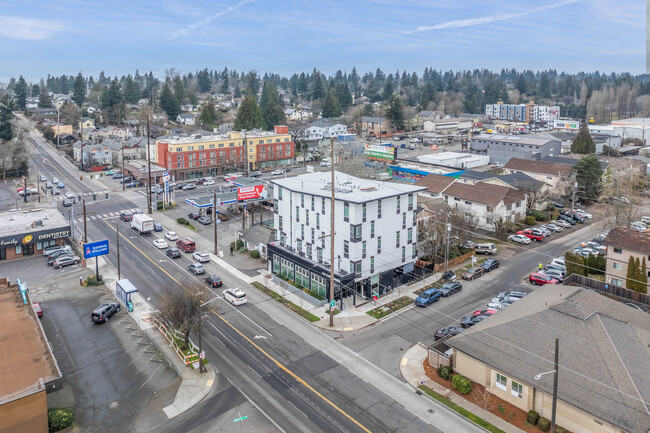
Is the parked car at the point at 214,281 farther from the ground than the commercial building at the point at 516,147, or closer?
closer

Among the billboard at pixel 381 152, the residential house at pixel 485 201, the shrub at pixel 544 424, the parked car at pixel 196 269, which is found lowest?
the shrub at pixel 544 424

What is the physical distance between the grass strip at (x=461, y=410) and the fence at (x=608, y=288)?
861 inches

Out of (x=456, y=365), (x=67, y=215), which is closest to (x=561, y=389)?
(x=456, y=365)

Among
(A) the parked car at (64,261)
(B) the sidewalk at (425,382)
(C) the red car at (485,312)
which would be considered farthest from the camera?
(A) the parked car at (64,261)

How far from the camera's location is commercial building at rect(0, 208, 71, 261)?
55.9 metres

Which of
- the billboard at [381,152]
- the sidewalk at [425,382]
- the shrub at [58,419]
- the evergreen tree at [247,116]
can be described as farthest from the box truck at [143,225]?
the evergreen tree at [247,116]

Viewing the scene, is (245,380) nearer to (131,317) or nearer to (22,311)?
(131,317)

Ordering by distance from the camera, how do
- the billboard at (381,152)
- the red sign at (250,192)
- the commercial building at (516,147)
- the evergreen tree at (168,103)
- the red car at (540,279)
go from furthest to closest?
the evergreen tree at (168,103)
the commercial building at (516,147)
the billboard at (381,152)
the red sign at (250,192)
the red car at (540,279)

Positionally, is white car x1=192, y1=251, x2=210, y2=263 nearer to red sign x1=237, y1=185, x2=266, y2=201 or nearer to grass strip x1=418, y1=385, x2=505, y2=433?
red sign x1=237, y1=185, x2=266, y2=201

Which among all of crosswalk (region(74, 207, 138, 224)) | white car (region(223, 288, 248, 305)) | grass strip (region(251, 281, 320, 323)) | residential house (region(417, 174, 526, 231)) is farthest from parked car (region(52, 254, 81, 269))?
residential house (region(417, 174, 526, 231))

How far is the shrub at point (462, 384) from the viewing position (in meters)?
30.0

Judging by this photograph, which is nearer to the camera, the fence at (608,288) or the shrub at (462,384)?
the shrub at (462,384)

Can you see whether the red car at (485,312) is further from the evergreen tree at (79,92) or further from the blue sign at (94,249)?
the evergreen tree at (79,92)

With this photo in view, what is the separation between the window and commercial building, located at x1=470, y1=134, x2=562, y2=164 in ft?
285
